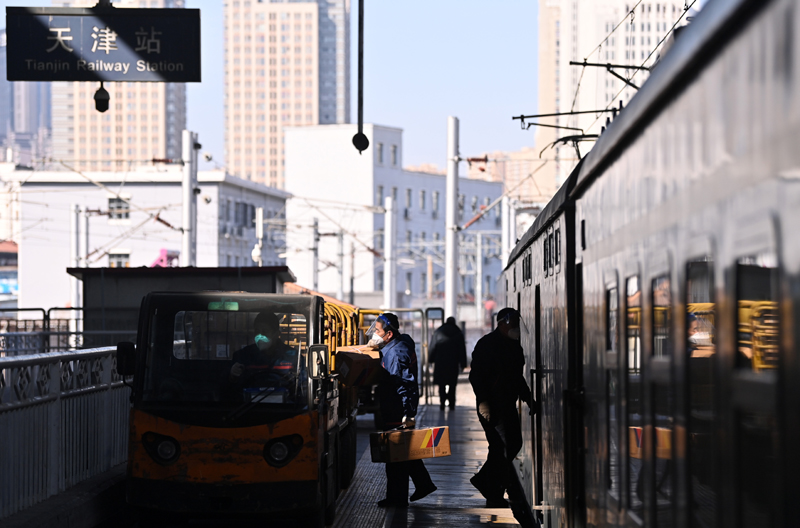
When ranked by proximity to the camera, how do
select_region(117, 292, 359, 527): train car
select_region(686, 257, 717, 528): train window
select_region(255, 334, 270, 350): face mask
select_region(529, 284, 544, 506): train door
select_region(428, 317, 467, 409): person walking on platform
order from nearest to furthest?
select_region(686, 257, 717, 528): train window, select_region(529, 284, 544, 506): train door, select_region(117, 292, 359, 527): train car, select_region(255, 334, 270, 350): face mask, select_region(428, 317, 467, 409): person walking on platform

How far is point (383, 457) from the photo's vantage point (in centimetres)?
1014

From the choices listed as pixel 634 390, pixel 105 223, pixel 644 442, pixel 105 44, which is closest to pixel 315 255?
pixel 105 223

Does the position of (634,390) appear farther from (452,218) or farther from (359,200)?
(359,200)

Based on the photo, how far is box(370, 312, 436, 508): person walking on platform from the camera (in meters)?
10.5

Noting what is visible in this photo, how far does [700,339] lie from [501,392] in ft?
22.5

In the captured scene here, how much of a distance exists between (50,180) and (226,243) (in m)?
12.0

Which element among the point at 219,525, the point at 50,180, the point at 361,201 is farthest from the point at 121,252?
the point at 219,525

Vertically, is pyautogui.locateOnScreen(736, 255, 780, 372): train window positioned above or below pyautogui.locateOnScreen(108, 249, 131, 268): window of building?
below

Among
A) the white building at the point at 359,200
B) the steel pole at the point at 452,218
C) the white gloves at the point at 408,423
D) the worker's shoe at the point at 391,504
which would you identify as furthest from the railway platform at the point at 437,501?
the white building at the point at 359,200

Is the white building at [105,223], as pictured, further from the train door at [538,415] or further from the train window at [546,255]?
the train window at [546,255]

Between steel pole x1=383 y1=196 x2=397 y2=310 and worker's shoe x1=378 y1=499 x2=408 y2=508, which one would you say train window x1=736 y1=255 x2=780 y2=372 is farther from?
steel pole x1=383 y1=196 x2=397 y2=310

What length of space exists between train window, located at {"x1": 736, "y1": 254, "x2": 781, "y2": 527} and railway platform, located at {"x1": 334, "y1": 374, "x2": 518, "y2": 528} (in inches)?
300

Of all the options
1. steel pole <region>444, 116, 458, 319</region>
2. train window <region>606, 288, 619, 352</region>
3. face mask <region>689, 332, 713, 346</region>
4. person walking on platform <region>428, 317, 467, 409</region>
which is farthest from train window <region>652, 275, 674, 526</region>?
steel pole <region>444, 116, 458, 319</region>

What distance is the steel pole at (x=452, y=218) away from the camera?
26.8 metres
